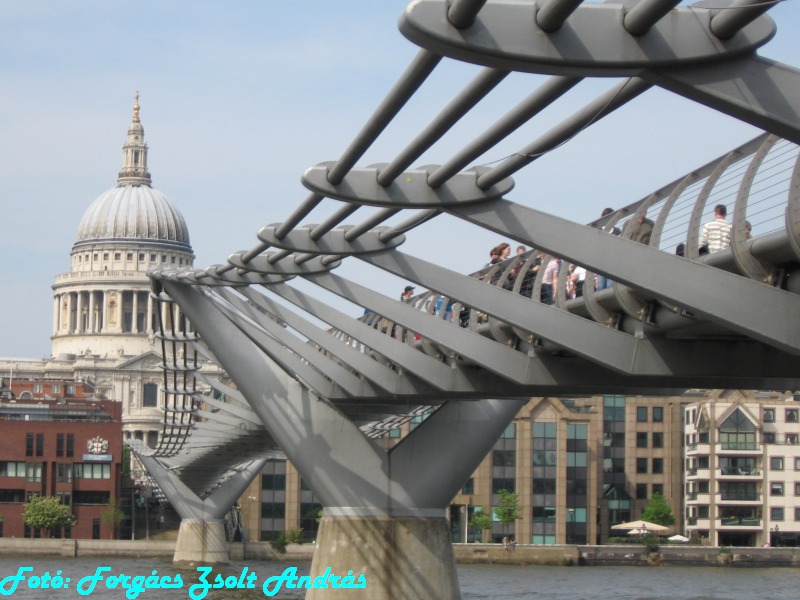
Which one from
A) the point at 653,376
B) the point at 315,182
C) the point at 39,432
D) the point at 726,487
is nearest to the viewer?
the point at 315,182

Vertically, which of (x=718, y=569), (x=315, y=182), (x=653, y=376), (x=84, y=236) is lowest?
(x=718, y=569)

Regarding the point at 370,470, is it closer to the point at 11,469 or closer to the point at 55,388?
the point at 11,469

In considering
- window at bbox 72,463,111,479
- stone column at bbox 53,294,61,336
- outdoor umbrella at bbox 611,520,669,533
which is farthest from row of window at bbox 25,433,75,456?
stone column at bbox 53,294,61,336

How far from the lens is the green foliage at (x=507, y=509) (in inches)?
3250

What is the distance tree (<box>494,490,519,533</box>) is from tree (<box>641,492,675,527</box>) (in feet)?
25.3

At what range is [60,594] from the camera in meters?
50.0

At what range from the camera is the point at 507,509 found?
82.6 metres

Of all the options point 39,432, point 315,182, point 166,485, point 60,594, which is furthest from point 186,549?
point 315,182

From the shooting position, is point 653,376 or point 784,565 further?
point 784,565

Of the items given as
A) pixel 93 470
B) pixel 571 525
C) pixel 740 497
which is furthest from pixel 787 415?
pixel 93 470

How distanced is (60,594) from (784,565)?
1522 inches

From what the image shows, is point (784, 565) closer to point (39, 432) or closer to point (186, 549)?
point (186, 549)

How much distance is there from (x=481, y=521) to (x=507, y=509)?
5.61ft

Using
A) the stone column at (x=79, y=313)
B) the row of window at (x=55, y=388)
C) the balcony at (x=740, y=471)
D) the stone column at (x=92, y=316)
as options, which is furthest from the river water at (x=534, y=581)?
the stone column at (x=79, y=313)
